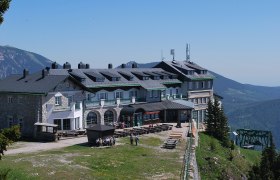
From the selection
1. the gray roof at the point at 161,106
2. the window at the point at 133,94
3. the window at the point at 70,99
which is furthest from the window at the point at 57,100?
the window at the point at 133,94

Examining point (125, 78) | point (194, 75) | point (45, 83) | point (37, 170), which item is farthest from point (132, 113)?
point (37, 170)

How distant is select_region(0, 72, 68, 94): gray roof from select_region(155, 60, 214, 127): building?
29.1 m

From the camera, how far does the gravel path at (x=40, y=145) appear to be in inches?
1799

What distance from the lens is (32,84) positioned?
194 ft

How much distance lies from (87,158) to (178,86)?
150 ft

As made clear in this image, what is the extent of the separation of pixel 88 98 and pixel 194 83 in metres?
28.9

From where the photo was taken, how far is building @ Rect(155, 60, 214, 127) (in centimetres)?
8475

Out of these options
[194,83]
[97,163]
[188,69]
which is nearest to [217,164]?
[97,163]

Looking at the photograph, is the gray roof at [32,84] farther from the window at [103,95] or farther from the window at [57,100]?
the window at [103,95]

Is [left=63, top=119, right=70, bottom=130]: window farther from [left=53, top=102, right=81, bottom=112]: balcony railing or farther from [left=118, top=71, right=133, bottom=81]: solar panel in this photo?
[left=118, top=71, right=133, bottom=81]: solar panel

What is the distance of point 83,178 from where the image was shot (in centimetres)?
3338

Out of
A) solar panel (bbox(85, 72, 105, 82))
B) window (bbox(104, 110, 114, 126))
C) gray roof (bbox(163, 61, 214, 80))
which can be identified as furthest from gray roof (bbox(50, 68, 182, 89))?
window (bbox(104, 110, 114, 126))

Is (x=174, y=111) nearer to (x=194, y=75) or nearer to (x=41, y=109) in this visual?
(x=194, y=75)

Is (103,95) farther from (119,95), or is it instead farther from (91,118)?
(91,118)
